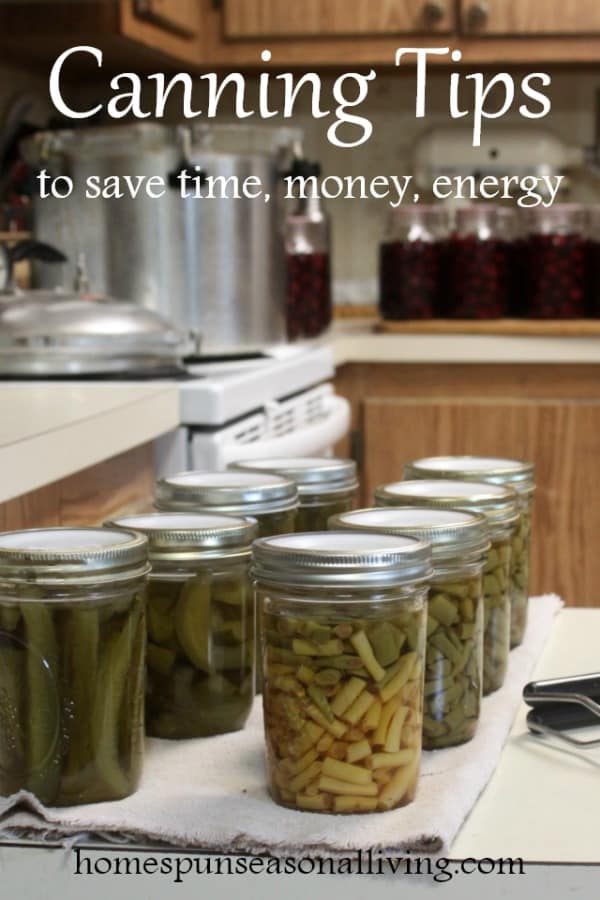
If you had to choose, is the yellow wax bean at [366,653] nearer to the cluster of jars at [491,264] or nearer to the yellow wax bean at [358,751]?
the yellow wax bean at [358,751]

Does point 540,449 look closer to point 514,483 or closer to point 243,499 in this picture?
point 514,483

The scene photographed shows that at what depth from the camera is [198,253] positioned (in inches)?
88.7

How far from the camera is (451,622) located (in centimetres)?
70

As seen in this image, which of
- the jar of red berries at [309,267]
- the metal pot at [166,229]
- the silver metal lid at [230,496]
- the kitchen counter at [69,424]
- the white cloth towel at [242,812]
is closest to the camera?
the white cloth towel at [242,812]

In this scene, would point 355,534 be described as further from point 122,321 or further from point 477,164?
point 477,164

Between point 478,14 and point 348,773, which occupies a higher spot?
point 478,14

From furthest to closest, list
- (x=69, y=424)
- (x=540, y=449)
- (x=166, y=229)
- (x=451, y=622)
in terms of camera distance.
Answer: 1. (x=540, y=449)
2. (x=166, y=229)
3. (x=69, y=424)
4. (x=451, y=622)

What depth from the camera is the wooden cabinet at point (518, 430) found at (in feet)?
8.68

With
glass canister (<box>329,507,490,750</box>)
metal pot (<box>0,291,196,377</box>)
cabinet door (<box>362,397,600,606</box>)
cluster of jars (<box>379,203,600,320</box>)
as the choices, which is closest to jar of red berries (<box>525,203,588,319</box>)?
cluster of jars (<box>379,203,600,320</box>)

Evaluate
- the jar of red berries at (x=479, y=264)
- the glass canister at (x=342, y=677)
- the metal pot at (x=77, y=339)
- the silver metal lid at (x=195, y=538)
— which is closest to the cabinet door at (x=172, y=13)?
the jar of red berries at (x=479, y=264)

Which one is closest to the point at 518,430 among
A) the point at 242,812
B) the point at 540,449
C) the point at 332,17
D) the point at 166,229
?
the point at 540,449

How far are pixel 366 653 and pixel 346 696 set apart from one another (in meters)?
A: 0.02

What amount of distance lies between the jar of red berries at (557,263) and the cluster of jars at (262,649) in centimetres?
226

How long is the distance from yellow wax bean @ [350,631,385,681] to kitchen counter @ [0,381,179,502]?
446 mm
